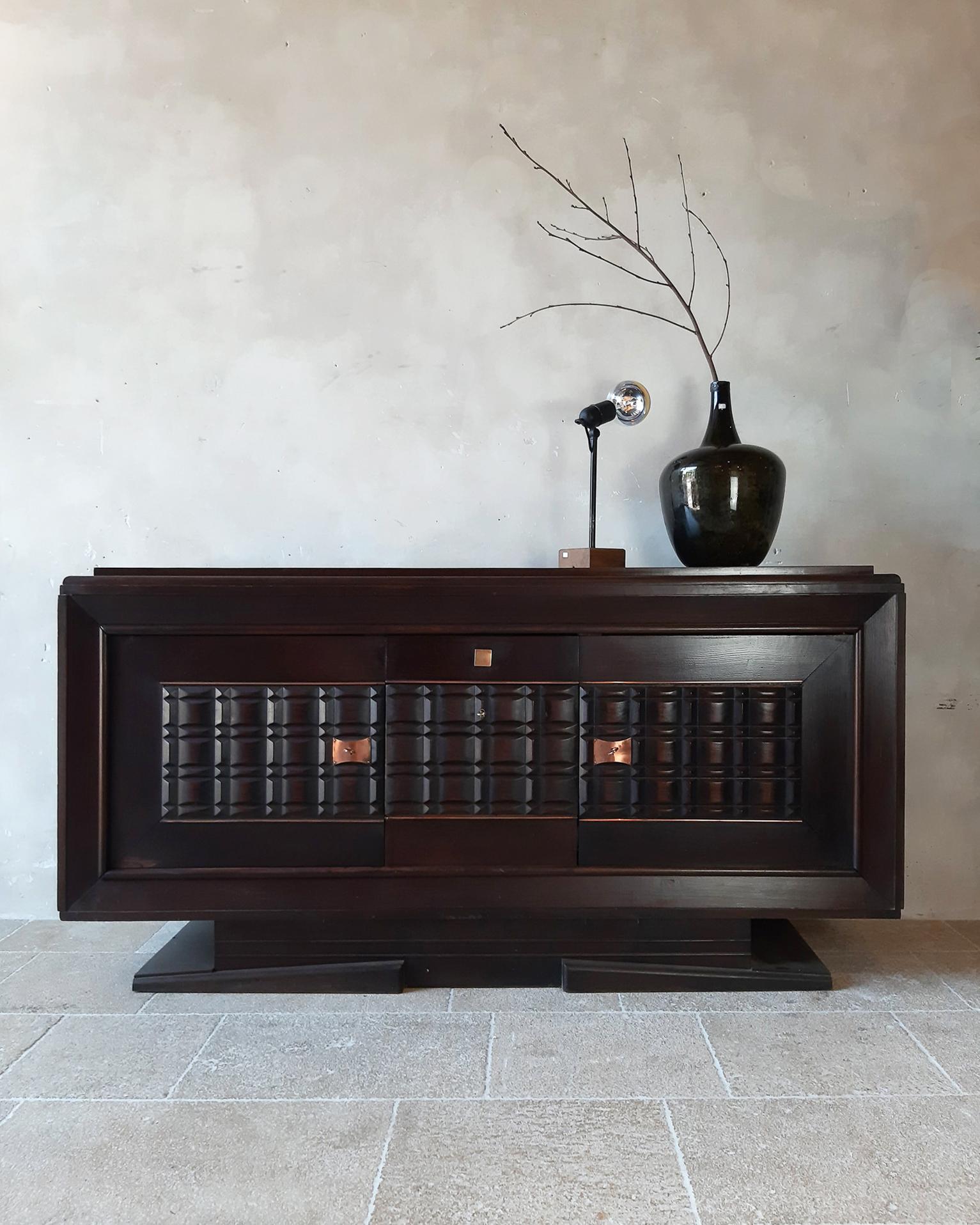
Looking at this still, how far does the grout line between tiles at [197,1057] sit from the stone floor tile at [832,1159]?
2.50ft

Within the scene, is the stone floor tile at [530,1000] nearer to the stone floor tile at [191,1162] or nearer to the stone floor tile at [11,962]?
the stone floor tile at [191,1162]

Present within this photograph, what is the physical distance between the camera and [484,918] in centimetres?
161

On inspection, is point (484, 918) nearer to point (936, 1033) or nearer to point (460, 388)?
point (936, 1033)

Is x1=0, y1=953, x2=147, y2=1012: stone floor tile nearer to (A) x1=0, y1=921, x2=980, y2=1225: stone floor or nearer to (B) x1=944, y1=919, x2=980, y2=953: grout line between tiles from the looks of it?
(A) x1=0, y1=921, x2=980, y2=1225: stone floor

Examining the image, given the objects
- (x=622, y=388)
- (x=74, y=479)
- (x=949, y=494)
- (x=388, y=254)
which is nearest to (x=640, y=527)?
(x=622, y=388)

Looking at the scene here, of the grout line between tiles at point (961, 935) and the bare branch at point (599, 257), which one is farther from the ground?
the bare branch at point (599, 257)

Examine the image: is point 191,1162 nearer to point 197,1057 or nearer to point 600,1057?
point 197,1057

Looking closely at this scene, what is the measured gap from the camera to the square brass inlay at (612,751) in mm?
1573

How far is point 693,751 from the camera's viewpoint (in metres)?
1.58

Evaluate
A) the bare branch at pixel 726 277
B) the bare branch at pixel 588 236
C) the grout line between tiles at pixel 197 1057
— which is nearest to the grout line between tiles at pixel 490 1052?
the grout line between tiles at pixel 197 1057

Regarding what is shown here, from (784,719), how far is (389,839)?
0.79 metres

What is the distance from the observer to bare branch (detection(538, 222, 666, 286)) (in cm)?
209

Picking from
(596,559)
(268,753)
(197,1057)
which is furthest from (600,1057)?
(596,559)

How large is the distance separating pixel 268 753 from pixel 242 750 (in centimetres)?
5
